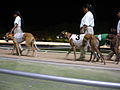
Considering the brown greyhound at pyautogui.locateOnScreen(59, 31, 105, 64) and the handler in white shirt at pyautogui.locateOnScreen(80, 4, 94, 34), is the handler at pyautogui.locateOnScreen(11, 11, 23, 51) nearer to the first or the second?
the brown greyhound at pyautogui.locateOnScreen(59, 31, 105, 64)

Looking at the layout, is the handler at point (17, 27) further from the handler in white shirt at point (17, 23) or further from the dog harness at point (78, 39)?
the dog harness at point (78, 39)

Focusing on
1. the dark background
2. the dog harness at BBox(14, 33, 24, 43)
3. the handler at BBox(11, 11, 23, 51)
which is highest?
the dark background

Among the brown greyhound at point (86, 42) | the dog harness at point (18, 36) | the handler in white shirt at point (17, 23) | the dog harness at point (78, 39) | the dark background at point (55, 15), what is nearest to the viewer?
the brown greyhound at point (86, 42)

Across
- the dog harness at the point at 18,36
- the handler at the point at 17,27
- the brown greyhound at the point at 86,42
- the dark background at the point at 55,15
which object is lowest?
the brown greyhound at the point at 86,42

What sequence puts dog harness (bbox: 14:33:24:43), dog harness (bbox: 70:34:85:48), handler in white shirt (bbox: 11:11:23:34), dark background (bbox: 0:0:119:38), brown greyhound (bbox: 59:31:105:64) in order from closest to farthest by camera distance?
brown greyhound (bbox: 59:31:105:64), dog harness (bbox: 70:34:85:48), dog harness (bbox: 14:33:24:43), handler in white shirt (bbox: 11:11:23:34), dark background (bbox: 0:0:119:38)

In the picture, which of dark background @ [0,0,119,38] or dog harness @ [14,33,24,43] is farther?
dark background @ [0,0,119,38]

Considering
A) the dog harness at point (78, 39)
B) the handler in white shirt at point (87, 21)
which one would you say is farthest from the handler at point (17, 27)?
the handler in white shirt at point (87, 21)

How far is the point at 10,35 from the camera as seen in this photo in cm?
839

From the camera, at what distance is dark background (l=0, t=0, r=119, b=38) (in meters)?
15.0

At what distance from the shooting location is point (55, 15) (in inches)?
681

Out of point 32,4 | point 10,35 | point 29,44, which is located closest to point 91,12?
point 29,44

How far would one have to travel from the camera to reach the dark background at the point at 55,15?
15000 millimetres

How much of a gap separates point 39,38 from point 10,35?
500 centimetres

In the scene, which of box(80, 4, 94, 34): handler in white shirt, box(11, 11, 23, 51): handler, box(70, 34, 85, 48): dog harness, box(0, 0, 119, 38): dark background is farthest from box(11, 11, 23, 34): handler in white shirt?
box(0, 0, 119, 38): dark background
